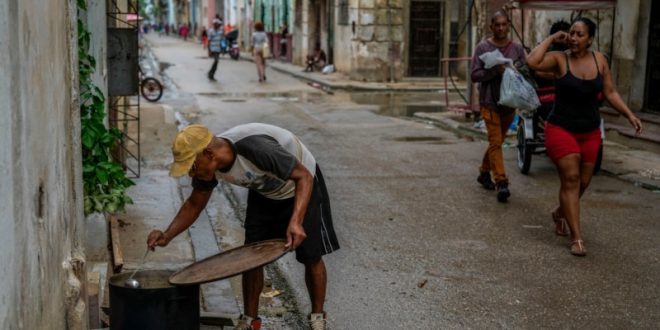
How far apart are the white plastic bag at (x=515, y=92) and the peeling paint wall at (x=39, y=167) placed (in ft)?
15.8

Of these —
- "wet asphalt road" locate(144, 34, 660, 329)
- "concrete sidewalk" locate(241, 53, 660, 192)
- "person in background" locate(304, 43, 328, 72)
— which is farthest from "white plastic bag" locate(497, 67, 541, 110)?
"person in background" locate(304, 43, 328, 72)

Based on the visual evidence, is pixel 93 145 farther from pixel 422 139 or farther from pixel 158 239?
pixel 422 139

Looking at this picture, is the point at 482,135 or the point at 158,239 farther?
the point at 482,135

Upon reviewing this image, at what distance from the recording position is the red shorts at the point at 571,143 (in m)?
7.11

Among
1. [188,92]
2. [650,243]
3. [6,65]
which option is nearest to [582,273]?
[650,243]

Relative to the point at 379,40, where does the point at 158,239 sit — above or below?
below

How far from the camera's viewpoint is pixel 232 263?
4.42 meters

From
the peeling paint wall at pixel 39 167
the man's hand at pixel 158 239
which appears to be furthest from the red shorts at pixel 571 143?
the peeling paint wall at pixel 39 167

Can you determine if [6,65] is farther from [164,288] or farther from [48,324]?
[164,288]

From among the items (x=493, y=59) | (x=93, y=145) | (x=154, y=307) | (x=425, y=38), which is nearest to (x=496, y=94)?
(x=493, y=59)

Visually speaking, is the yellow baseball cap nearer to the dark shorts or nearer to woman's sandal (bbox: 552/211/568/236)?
the dark shorts

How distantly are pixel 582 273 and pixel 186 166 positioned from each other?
3.37 metres

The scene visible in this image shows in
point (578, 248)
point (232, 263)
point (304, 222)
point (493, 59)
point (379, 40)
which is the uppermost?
point (493, 59)

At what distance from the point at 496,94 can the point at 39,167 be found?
619 centimetres
